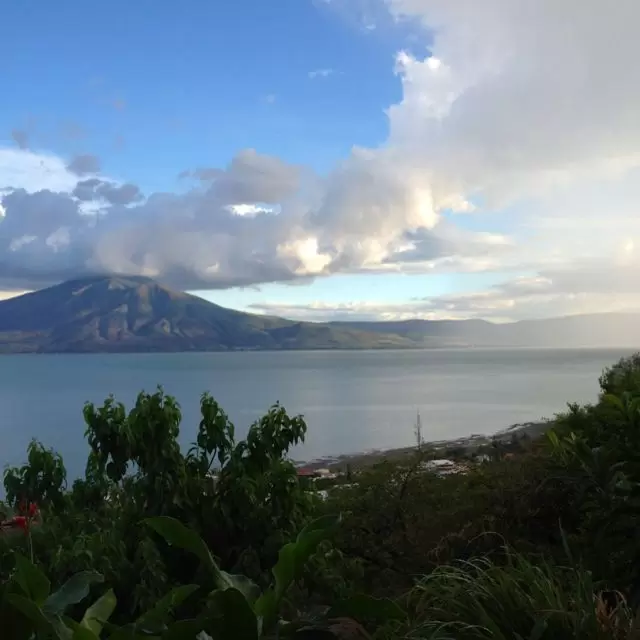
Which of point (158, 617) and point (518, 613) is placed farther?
point (518, 613)

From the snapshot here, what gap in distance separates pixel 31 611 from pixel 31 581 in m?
0.27

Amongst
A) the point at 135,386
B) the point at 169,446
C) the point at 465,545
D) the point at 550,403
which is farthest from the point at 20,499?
the point at 135,386

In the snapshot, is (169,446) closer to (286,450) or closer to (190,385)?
(286,450)

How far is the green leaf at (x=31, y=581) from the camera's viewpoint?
8.14 ft

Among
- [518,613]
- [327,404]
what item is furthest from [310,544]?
[327,404]

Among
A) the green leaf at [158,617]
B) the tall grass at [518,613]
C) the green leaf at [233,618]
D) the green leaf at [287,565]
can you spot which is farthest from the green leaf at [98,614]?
the tall grass at [518,613]

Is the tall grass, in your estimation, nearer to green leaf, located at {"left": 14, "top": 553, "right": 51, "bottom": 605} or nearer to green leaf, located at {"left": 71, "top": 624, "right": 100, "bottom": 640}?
Result: green leaf, located at {"left": 71, "top": 624, "right": 100, "bottom": 640}

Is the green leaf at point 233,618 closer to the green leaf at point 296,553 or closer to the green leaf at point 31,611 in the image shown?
the green leaf at point 296,553

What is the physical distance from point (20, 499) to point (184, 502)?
4526mm

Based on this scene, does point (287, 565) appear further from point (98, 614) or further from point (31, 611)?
point (31, 611)

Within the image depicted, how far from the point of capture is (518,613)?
124 inches

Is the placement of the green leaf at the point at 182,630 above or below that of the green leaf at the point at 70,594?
below

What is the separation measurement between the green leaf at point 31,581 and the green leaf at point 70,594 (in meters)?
0.08

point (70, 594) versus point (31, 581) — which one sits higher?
point (31, 581)
